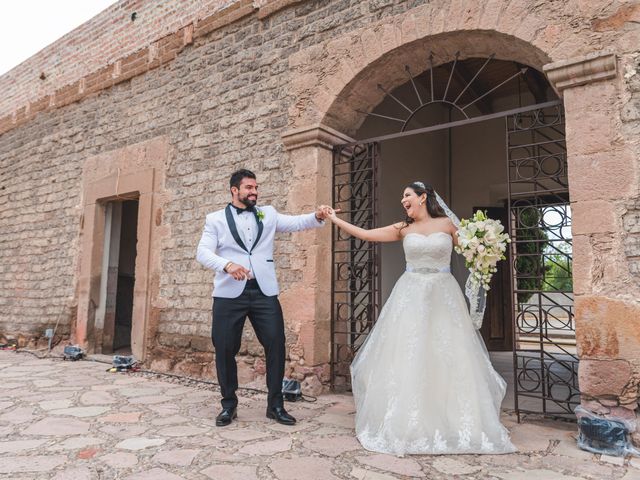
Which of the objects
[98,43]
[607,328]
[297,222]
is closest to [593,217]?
[607,328]

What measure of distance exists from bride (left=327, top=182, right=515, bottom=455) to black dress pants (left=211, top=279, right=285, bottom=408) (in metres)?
0.54

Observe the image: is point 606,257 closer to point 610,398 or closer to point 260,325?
point 610,398

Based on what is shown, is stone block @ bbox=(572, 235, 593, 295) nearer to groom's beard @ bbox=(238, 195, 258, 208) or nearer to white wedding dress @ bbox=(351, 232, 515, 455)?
white wedding dress @ bbox=(351, 232, 515, 455)

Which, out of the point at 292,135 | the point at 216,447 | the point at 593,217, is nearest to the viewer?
the point at 216,447

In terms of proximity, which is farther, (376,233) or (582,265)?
(376,233)

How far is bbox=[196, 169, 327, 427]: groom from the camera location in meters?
3.19

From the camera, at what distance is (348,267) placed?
448 cm

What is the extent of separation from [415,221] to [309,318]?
1427mm

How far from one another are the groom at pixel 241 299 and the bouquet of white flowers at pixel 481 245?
1.29m

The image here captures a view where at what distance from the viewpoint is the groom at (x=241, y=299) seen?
319 centimetres

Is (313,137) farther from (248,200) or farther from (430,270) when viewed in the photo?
(430,270)

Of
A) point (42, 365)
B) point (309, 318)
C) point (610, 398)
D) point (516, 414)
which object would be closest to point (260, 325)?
point (309, 318)

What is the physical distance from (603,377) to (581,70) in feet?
6.20

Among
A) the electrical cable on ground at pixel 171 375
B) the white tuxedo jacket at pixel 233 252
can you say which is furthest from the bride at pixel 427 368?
the electrical cable on ground at pixel 171 375
